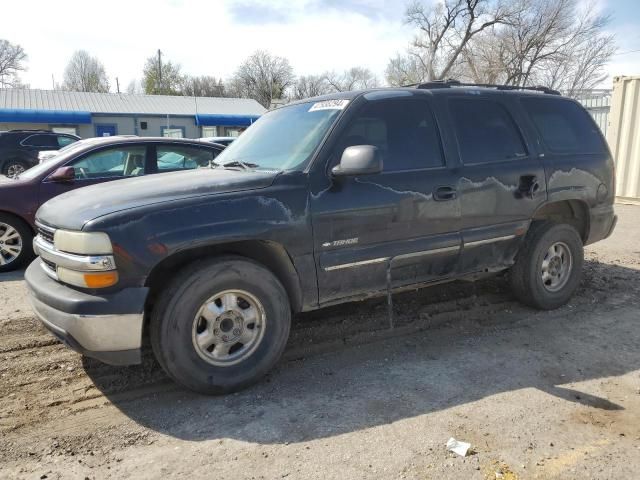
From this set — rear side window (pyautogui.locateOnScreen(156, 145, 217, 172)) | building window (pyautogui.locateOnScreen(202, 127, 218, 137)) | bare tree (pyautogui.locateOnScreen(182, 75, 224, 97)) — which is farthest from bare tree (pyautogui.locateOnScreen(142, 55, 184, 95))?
rear side window (pyautogui.locateOnScreen(156, 145, 217, 172))

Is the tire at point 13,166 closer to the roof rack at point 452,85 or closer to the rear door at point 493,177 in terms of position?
the roof rack at point 452,85

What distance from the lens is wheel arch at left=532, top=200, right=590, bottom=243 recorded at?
478cm

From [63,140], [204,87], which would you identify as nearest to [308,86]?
[204,87]

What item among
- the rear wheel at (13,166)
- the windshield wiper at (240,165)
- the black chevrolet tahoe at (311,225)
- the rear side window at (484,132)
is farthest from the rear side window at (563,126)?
the rear wheel at (13,166)

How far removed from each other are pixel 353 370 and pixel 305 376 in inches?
14.0

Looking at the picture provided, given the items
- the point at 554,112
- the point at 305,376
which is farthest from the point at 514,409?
the point at 554,112

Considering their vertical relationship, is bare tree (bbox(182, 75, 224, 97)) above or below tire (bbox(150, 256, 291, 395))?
above

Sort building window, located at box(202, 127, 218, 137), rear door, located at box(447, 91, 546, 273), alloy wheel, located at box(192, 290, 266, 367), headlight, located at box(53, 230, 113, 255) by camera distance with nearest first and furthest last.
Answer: headlight, located at box(53, 230, 113, 255) → alloy wheel, located at box(192, 290, 266, 367) → rear door, located at box(447, 91, 546, 273) → building window, located at box(202, 127, 218, 137)

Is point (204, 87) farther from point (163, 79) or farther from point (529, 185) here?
point (529, 185)

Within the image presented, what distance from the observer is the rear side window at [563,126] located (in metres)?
4.70

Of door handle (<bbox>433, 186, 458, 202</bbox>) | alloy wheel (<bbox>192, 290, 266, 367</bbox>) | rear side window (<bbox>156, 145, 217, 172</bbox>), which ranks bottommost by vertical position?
alloy wheel (<bbox>192, 290, 266, 367</bbox>)

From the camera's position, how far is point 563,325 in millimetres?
4527

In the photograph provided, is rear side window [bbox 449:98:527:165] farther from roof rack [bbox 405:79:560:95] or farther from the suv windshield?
the suv windshield

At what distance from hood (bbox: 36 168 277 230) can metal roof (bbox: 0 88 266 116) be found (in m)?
35.4
